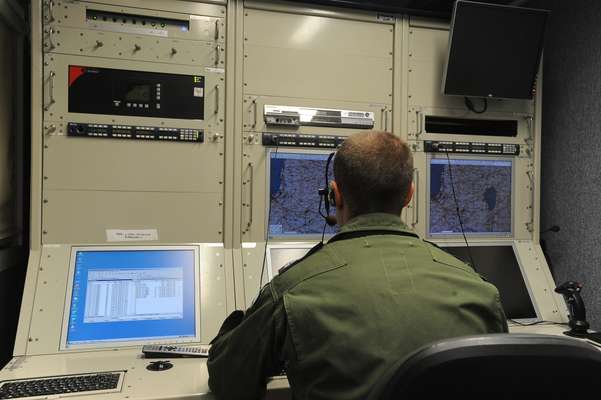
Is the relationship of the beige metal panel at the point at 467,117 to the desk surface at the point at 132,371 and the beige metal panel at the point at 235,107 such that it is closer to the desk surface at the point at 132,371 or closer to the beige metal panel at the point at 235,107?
the beige metal panel at the point at 235,107

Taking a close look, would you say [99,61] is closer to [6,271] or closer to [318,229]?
[6,271]

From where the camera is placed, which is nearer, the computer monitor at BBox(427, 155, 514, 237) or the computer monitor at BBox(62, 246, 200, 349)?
the computer monitor at BBox(62, 246, 200, 349)

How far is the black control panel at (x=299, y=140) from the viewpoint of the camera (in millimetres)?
2010

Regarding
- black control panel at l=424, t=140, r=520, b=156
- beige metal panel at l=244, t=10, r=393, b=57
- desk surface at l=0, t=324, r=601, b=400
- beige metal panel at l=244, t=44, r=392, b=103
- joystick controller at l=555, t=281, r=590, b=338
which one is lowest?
desk surface at l=0, t=324, r=601, b=400

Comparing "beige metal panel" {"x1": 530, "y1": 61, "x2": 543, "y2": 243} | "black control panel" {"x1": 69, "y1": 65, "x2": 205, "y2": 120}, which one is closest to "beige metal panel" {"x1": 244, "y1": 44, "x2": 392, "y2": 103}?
"black control panel" {"x1": 69, "y1": 65, "x2": 205, "y2": 120}

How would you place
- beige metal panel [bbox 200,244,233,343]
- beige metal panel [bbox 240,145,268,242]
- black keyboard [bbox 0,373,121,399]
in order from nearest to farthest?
1. black keyboard [bbox 0,373,121,399]
2. beige metal panel [bbox 200,244,233,343]
3. beige metal panel [bbox 240,145,268,242]

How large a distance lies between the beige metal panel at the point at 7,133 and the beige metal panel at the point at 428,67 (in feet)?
5.58

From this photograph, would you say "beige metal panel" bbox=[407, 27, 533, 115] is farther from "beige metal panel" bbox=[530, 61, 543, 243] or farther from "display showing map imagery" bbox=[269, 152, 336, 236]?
"display showing map imagery" bbox=[269, 152, 336, 236]

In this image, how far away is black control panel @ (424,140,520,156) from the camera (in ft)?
7.23

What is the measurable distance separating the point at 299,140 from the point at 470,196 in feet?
2.94

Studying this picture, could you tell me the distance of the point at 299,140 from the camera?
6.69ft

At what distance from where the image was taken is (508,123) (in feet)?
7.65

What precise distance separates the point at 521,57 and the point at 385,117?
2.31 ft

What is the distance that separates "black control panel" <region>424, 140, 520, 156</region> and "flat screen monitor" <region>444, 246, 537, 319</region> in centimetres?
46
